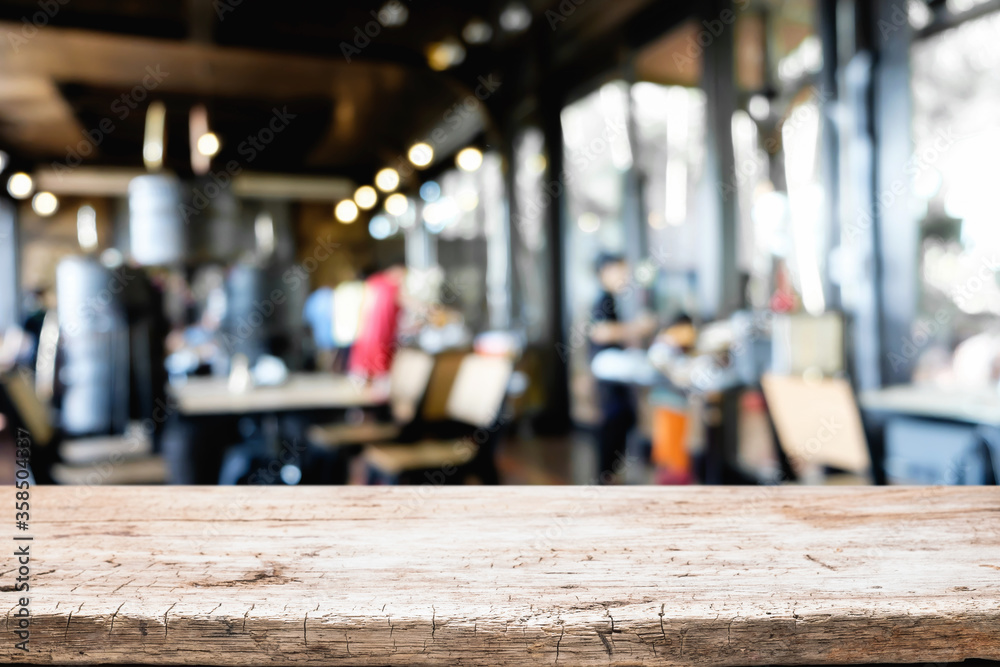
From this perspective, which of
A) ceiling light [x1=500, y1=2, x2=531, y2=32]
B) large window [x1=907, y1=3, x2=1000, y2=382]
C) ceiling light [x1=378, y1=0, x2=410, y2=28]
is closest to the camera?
large window [x1=907, y1=3, x2=1000, y2=382]

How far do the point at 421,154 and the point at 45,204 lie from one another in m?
7.18

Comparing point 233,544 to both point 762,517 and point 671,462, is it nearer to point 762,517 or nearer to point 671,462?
point 762,517

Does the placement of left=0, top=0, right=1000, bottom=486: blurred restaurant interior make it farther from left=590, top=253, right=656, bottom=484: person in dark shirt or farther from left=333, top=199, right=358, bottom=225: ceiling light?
left=333, top=199, right=358, bottom=225: ceiling light

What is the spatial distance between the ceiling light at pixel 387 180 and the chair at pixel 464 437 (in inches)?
337

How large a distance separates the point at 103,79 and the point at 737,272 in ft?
21.8

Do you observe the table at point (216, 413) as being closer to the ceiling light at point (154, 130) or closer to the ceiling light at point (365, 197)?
the ceiling light at point (154, 130)

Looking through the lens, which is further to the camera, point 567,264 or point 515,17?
point 567,264

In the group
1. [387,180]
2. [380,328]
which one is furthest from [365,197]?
[380,328]

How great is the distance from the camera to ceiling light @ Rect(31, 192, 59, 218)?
1260 cm

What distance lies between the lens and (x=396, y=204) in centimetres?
1214

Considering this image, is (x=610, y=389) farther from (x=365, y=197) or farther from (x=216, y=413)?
(x=365, y=197)

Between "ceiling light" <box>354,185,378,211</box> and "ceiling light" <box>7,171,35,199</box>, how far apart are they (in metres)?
5.44

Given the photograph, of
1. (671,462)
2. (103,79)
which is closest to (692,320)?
(671,462)

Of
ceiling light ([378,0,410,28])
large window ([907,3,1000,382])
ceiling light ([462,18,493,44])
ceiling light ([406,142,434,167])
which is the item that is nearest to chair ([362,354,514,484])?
large window ([907,3,1000,382])
